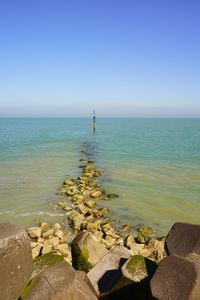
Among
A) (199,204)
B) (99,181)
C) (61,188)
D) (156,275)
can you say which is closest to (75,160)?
(99,181)

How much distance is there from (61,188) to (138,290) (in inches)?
570

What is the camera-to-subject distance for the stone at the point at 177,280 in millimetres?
4070

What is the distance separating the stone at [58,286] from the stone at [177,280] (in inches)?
40.6

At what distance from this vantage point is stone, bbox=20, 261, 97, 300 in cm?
433

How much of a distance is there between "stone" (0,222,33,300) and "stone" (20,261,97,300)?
1.62 ft

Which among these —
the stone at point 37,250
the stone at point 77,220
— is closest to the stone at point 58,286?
the stone at point 37,250

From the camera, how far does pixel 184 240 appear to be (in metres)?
5.95

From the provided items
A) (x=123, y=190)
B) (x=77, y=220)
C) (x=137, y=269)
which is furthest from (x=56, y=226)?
(x=137, y=269)

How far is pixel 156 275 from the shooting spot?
448cm

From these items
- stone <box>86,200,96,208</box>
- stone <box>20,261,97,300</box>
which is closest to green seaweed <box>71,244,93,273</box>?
stone <box>20,261,97,300</box>

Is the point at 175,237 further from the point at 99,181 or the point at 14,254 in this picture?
the point at 99,181

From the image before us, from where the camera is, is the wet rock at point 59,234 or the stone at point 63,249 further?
the wet rock at point 59,234

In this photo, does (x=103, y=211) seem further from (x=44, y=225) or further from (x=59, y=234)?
(x=59, y=234)

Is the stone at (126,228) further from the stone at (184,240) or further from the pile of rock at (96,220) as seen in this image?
the stone at (184,240)
